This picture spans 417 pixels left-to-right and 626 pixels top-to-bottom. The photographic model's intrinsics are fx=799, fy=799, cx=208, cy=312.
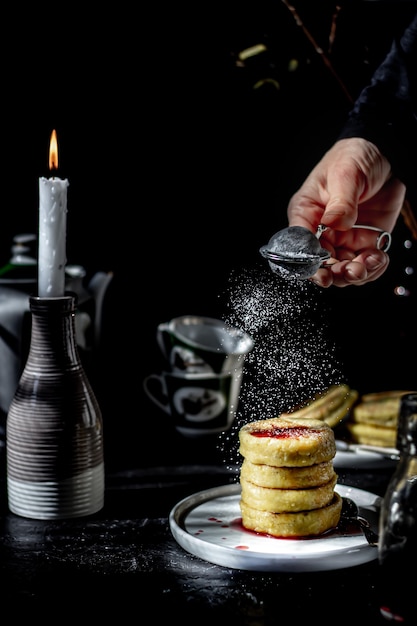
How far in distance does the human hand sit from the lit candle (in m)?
0.43

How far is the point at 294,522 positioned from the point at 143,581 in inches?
8.8

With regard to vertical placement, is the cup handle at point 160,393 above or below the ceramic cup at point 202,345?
below

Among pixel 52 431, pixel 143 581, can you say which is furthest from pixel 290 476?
pixel 52 431

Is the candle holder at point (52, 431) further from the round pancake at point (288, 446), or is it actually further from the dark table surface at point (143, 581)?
the round pancake at point (288, 446)

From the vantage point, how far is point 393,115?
1.69 meters

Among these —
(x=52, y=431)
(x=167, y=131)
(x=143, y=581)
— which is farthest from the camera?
(x=167, y=131)

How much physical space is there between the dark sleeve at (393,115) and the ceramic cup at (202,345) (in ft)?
1.61

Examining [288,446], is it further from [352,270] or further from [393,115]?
[393,115]

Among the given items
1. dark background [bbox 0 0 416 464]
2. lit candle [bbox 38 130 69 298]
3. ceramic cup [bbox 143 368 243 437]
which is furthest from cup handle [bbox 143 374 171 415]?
lit candle [bbox 38 130 69 298]

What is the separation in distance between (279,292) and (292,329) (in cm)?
19

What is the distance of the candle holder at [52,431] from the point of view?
1.19 metres

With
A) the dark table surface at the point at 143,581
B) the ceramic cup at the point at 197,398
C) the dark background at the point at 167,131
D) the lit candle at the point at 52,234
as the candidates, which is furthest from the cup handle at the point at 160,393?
the lit candle at the point at 52,234

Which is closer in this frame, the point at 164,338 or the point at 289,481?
the point at 289,481

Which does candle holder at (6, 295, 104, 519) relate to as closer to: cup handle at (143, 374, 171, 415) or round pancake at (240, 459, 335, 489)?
round pancake at (240, 459, 335, 489)
